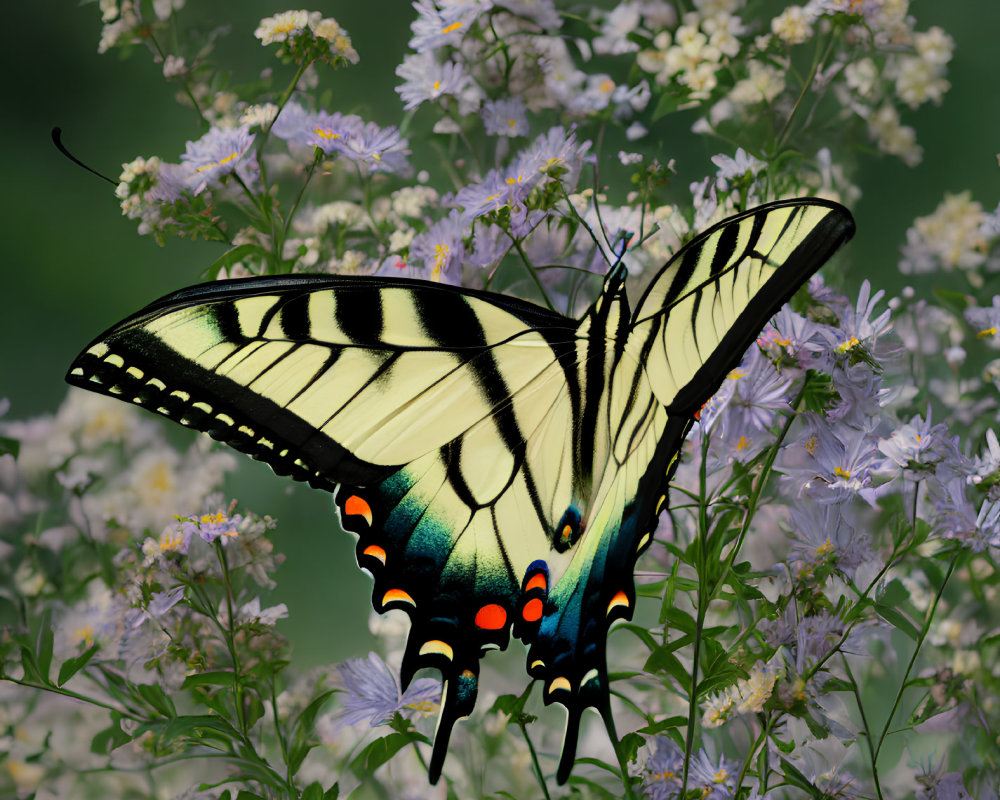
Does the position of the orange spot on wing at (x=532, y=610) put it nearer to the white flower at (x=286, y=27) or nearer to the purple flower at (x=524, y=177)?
the purple flower at (x=524, y=177)

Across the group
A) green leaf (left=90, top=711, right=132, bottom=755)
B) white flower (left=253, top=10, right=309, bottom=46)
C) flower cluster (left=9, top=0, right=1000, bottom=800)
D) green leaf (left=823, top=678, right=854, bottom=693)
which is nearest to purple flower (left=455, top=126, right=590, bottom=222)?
flower cluster (left=9, top=0, right=1000, bottom=800)

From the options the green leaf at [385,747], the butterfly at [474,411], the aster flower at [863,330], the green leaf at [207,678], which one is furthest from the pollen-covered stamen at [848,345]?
the green leaf at [207,678]

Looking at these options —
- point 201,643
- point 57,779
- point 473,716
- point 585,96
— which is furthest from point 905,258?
point 57,779

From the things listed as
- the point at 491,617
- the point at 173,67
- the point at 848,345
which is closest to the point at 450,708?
the point at 491,617

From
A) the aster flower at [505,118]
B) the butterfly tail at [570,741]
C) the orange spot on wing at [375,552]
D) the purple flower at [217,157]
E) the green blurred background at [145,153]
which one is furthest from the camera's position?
the green blurred background at [145,153]

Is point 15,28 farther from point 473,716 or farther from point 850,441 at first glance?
point 850,441

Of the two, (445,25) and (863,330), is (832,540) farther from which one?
(445,25)
